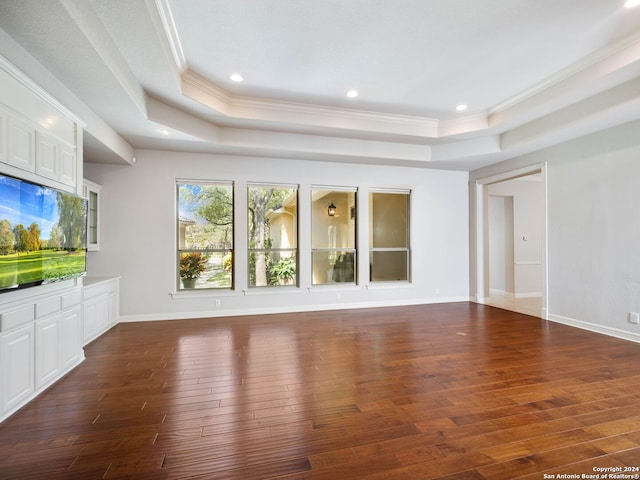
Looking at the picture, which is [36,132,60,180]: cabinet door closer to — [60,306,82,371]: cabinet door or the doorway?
[60,306,82,371]: cabinet door

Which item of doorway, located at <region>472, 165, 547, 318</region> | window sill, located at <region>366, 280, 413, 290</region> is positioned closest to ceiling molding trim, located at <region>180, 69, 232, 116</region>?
window sill, located at <region>366, 280, 413, 290</region>

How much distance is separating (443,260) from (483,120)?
2866 mm

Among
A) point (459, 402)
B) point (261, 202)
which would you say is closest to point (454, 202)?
point (261, 202)

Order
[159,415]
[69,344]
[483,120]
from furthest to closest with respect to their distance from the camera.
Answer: [483,120] → [69,344] → [159,415]

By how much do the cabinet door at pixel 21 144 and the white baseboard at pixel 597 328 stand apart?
6.82m

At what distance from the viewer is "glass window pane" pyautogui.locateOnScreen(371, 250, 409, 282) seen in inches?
251

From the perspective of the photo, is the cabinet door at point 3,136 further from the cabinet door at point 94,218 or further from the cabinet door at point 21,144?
the cabinet door at point 94,218

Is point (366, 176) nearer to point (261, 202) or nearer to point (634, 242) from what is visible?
point (261, 202)

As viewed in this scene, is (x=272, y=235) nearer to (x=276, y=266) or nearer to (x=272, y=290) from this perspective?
(x=276, y=266)

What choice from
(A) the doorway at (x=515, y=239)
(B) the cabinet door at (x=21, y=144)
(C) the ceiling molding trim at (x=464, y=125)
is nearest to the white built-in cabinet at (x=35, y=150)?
(B) the cabinet door at (x=21, y=144)

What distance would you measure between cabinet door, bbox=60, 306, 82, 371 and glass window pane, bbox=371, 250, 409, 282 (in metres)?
4.79

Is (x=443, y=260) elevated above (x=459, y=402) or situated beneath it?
elevated above

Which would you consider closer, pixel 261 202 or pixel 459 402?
pixel 459 402

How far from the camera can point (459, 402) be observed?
2.43 m
